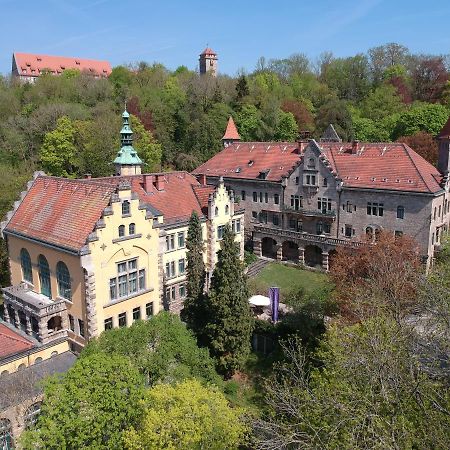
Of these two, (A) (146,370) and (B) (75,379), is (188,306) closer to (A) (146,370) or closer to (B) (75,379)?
(A) (146,370)

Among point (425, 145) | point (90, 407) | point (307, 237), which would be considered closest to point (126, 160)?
point (307, 237)

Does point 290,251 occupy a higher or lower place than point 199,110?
lower

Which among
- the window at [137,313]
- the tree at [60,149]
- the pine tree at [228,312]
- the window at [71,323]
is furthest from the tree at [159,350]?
the tree at [60,149]

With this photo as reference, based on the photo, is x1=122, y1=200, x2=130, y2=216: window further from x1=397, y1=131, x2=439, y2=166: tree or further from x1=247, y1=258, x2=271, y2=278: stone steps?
x1=397, y1=131, x2=439, y2=166: tree

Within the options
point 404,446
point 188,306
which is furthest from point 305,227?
point 404,446

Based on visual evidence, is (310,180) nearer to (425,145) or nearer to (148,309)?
(425,145)

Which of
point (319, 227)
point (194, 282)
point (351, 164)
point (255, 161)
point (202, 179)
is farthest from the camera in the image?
point (255, 161)
